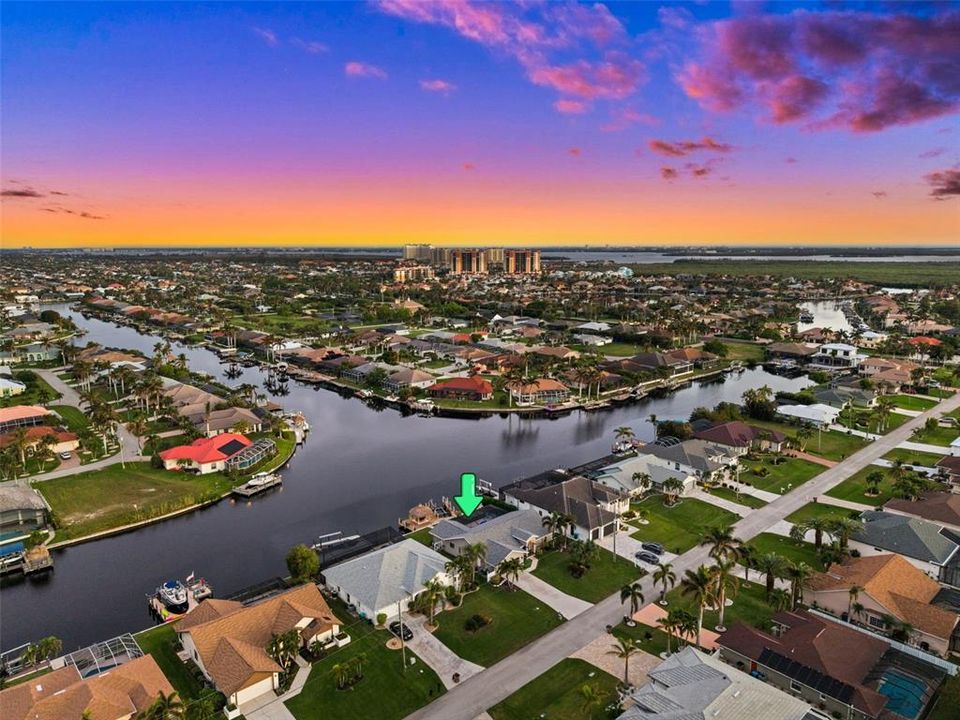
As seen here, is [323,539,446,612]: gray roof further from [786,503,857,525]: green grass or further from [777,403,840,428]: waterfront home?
[777,403,840,428]: waterfront home

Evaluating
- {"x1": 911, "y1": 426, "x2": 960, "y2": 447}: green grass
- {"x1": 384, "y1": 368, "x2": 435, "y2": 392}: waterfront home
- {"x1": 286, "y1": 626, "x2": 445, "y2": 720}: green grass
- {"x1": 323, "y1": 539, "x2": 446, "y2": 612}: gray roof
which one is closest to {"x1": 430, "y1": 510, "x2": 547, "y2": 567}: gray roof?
{"x1": 323, "y1": 539, "x2": 446, "y2": 612}: gray roof

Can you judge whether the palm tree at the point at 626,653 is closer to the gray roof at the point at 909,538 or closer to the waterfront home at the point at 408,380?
the gray roof at the point at 909,538

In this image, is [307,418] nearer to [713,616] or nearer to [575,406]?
[575,406]

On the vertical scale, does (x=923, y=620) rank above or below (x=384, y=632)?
above

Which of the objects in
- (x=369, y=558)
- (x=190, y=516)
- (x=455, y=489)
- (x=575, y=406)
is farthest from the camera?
(x=575, y=406)

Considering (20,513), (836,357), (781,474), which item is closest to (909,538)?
(781,474)

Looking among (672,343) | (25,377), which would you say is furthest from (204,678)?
(672,343)
